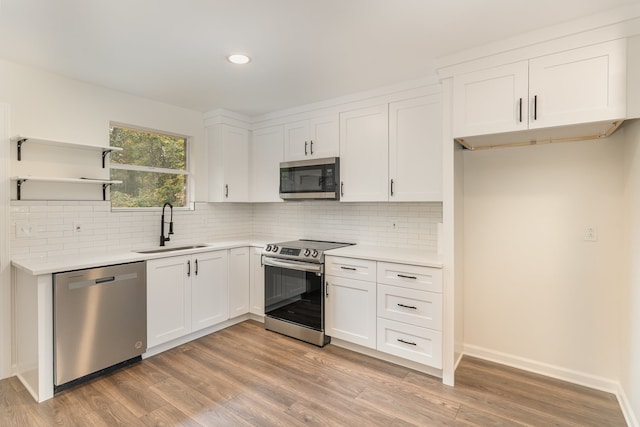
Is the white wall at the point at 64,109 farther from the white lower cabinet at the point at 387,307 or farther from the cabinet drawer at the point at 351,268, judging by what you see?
the white lower cabinet at the point at 387,307

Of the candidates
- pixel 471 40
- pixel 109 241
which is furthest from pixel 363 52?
pixel 109 241

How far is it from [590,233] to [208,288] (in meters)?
3.43

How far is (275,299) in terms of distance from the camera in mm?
3580

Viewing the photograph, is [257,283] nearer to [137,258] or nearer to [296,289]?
[296,289]

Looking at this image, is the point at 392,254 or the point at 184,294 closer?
the point at 392,254

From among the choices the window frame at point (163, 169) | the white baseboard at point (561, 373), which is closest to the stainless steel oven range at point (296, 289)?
the window frame at point (163, 169)

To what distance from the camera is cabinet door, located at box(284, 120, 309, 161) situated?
3715mm

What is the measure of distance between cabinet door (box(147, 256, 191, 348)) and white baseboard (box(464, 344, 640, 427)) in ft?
8.90

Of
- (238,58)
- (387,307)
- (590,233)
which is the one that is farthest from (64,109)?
(590,233)

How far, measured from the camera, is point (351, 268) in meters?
3.08

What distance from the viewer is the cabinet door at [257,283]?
3.81 metres

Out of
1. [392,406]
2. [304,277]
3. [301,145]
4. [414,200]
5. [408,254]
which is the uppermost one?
[301,145]

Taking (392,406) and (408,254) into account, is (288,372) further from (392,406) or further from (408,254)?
(408,254)

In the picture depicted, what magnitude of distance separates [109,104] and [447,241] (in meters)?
3.35
